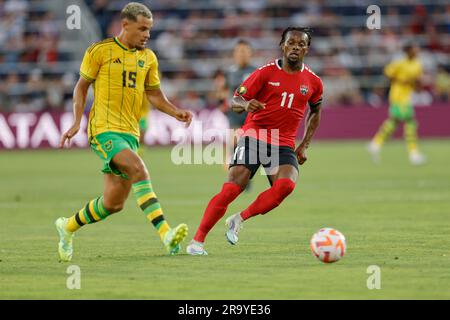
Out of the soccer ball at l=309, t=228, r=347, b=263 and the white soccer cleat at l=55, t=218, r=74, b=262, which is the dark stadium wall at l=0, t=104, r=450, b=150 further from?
the soccer ball at l=309, t=228, r=347, b=263

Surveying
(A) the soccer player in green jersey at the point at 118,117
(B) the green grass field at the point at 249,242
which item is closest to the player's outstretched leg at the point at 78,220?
(A) the soccer player in green jersey at the point at 118,117

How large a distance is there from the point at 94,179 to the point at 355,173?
5802 millimetres

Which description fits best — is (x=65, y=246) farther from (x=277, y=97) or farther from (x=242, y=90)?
(x=277, y=97)

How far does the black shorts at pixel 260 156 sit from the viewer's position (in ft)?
34.8

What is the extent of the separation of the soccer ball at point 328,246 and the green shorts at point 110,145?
6.93 feet

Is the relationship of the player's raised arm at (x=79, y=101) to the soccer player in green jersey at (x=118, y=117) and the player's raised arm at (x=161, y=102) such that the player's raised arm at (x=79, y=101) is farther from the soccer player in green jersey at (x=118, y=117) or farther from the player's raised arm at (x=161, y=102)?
the player's raised arm at (x=161, y=102)

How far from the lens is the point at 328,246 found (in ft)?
30.9

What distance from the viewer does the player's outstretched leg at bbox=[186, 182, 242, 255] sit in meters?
10.3

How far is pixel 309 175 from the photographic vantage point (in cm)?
2222

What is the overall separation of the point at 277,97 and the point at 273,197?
1095 mm

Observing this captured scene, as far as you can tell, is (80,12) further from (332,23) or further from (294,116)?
(294,116)

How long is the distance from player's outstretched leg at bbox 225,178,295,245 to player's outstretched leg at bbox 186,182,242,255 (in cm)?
29

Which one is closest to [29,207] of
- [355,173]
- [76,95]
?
[76,95]

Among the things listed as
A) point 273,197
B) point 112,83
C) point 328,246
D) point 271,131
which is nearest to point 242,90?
point 271,131
